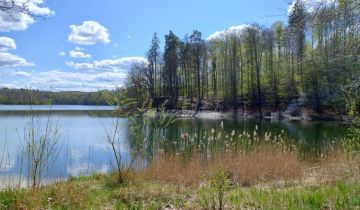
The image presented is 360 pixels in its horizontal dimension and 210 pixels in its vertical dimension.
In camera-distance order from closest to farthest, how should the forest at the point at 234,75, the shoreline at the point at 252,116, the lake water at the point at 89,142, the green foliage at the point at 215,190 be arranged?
the green foliage at the point at 215,190 < the lake water at the point at 89,142 < the shoreline at the point at 252,116 < the forest at the point at 234,75

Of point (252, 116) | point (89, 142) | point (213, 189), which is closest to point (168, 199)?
point (213, 189)

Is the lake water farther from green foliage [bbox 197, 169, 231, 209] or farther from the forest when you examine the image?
the forest

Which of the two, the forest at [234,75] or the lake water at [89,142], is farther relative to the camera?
the forest at [234,75]

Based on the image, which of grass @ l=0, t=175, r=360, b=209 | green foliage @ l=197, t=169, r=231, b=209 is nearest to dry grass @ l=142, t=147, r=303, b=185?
grass @ l=0, t=175, r=360, b=209

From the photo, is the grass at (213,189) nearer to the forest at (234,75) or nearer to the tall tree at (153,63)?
the forest at (234,75)

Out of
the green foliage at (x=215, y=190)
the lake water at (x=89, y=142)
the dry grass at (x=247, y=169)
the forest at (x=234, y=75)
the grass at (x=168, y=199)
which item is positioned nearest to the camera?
the green foliage at (x=215, y=190)

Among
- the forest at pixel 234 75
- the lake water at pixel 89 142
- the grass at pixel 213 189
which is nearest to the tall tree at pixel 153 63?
the forest at pixel 234 75

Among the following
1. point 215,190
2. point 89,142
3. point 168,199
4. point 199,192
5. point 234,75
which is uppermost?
point 234,75

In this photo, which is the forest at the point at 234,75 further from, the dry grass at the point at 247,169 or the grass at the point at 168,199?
the grass at the point at 168,199

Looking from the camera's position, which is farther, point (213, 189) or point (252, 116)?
point (252, 116)

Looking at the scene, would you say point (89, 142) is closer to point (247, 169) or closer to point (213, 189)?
point (247, 169)

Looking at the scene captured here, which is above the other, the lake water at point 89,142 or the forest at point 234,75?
the forest at point 234,75

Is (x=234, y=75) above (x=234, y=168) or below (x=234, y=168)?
above

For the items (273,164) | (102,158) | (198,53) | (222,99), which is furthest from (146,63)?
(273,164)
